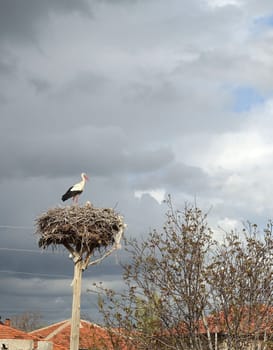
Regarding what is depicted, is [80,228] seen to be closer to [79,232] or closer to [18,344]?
[79,232]

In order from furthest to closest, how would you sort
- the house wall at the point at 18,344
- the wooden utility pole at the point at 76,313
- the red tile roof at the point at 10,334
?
the red tile roof at the point at 10,334 → the wooden utility pole at the point at 76,313 → the house wall at the point at 18,344

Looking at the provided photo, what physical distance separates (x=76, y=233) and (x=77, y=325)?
191 centimetres

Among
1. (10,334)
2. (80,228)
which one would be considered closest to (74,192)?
(80,228)

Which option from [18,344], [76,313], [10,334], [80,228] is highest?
[80,228]

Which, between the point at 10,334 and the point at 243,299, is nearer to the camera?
the point at 243,299

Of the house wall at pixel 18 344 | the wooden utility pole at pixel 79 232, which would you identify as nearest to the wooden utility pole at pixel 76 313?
the wooden utility pole at pixel 79 232

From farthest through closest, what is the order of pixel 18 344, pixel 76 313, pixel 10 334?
pixel 10 334
pixel 76 313
pixel 18 344

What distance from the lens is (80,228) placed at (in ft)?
51.4

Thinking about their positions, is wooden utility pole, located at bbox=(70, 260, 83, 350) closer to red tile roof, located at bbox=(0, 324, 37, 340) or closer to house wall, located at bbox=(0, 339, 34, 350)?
house wall, located at bbox=(0, 339, 34, 350)

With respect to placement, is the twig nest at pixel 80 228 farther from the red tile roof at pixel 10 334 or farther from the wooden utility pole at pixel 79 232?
the red tile roof at pixel 10 334

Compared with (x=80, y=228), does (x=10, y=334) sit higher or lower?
lower

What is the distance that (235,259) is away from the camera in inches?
555

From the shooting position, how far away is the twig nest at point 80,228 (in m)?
15.7

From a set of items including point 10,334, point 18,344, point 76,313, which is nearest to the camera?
point 18,344
